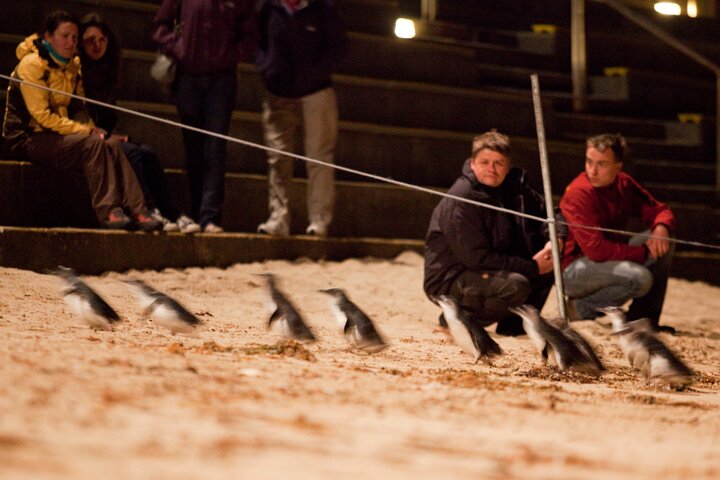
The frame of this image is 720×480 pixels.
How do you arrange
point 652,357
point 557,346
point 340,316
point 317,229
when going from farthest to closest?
point 317,229
point 340,316
point 557,346
point 652,357

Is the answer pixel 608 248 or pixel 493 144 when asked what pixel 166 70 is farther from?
pixel 608 248

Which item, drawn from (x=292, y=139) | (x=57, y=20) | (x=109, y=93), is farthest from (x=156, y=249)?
(x=57, y=20)

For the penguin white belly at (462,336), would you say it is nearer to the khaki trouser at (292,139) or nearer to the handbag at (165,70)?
the khaki trouser at (292,139)

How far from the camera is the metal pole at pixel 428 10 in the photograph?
10898mm

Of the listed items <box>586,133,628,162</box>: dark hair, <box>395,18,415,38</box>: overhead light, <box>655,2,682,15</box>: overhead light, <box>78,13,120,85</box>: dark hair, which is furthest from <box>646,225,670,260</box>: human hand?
<box>655,2,682,15</box>: overhead light

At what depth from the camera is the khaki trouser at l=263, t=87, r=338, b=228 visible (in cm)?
789

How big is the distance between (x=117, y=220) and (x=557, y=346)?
3316mm

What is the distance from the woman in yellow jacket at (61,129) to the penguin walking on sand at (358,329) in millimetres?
2246

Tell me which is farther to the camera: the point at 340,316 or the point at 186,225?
the point at 186,225

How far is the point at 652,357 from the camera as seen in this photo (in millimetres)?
4480

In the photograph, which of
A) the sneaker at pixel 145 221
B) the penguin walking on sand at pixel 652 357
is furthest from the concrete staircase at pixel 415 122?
the penguin walking on sand at pixel 652 357

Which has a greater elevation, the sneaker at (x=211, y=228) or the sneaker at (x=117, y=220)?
the sneaker at (x=117, y=220)

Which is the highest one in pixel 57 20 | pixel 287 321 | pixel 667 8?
pixel 667 8

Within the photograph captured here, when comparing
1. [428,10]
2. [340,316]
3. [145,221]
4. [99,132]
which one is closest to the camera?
[340,316]
